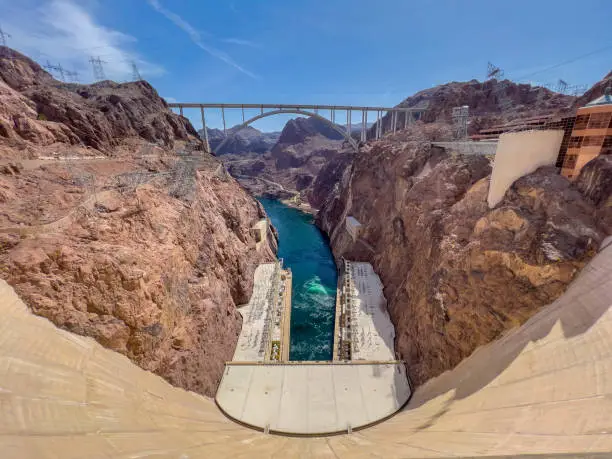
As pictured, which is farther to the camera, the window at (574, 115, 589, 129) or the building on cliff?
the window at (574, 115, 589, 129)

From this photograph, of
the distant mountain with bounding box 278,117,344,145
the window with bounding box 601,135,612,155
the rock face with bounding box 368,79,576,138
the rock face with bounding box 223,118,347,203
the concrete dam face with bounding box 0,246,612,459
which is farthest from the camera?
the distant mountain with bounding box 278,117,344,145

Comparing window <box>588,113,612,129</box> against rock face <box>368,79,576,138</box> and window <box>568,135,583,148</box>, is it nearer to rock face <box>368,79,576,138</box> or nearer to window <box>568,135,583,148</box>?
window <box>568,135,583,148</box>

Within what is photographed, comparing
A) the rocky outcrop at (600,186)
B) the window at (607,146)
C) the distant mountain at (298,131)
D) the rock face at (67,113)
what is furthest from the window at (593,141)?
the distant mountain at (298,131)

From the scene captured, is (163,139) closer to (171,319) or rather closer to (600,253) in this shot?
(171,319)

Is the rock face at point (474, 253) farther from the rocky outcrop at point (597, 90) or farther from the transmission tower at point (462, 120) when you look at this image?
Answer: the rocky outcrop at point (597, 90)

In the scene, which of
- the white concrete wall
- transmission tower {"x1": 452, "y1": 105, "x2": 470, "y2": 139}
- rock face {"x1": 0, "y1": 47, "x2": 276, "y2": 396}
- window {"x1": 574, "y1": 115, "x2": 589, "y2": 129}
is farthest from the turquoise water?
transmission tower {"x1": 452, "y1": 105, "x2": 470, "y2": 139}
